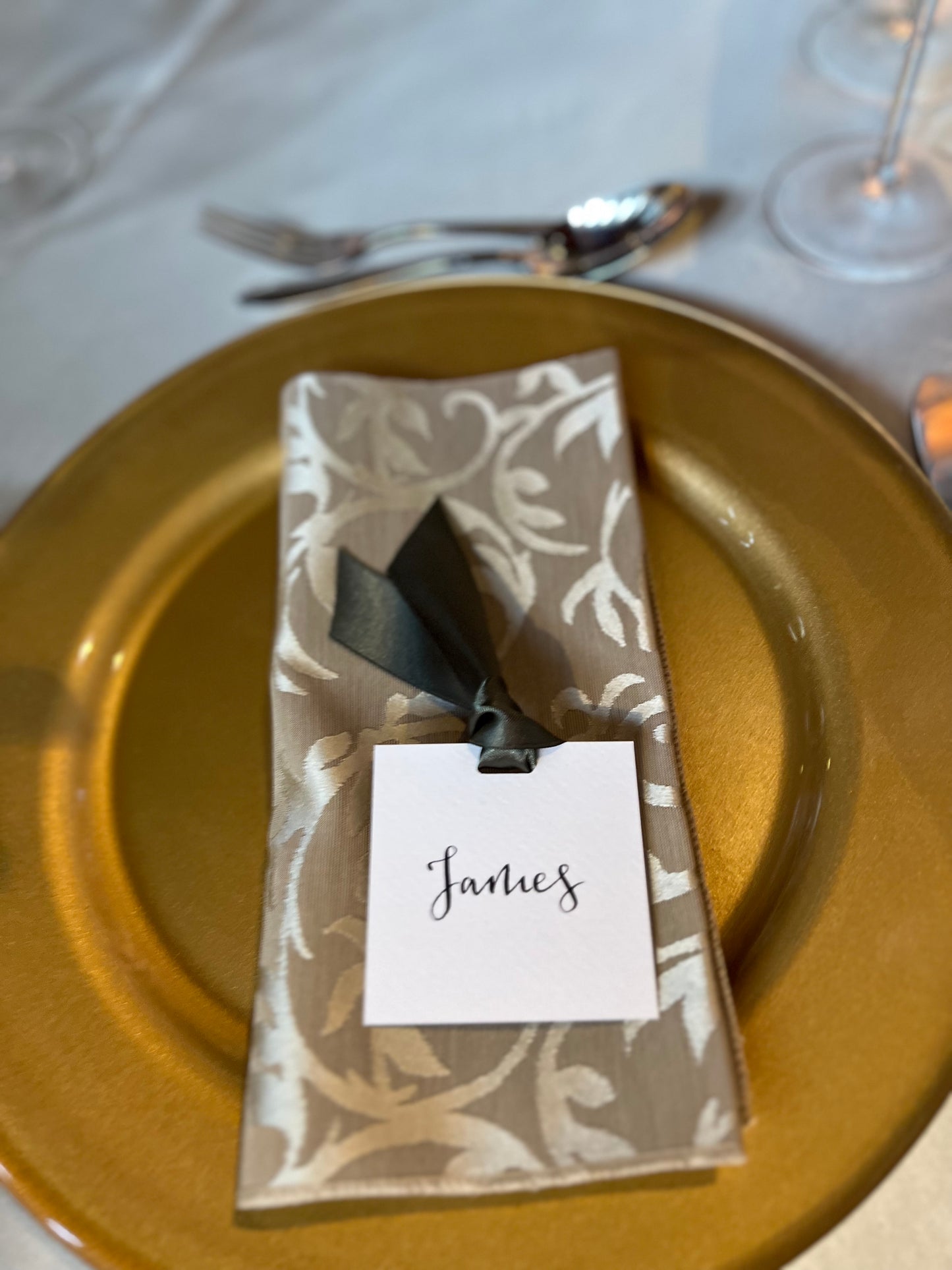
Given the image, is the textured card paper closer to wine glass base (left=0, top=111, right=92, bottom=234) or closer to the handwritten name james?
the handwritten name james

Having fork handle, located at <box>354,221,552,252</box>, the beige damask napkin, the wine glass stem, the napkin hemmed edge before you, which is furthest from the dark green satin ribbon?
the wine glass stem

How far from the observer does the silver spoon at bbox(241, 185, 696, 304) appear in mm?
Result: 661

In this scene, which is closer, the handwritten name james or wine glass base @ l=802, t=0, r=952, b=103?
the handwritten name james

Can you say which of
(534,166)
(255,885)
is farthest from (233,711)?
(534,166)

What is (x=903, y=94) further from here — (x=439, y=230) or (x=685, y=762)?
(x=685, y=762)

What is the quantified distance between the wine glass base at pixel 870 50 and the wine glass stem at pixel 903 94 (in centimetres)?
7

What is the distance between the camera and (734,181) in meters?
0.70

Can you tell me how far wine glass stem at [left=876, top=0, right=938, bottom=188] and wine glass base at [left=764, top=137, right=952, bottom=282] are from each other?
10mm

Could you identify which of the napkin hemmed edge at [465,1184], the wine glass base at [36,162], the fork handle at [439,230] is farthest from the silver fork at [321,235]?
the napkin hemmed edge at [465,1184]

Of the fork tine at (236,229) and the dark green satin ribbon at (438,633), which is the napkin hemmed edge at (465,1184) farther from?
the fork tine at (236,229)

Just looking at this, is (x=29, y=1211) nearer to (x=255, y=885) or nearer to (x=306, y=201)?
(x=255, y=885)

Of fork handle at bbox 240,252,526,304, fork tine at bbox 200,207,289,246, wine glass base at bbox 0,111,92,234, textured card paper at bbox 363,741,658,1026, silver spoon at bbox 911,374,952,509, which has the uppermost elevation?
wine glass base at bbox 0,111,92,234

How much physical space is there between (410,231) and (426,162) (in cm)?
10

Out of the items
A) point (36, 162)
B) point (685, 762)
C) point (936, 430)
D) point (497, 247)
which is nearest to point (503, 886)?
point (685, 762)
